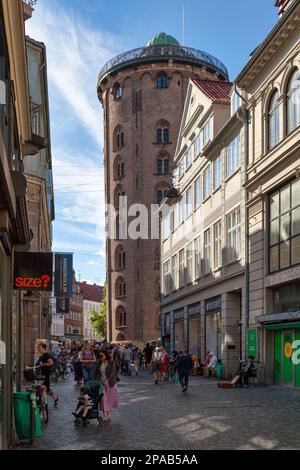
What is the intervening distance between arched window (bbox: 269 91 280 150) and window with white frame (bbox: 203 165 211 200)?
938 centimetres

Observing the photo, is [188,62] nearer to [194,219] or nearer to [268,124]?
[194,219]

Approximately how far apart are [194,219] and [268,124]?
13318 millimetres

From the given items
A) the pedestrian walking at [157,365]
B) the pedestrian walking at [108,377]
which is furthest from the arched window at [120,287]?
the pedestrian walking at [108,377]

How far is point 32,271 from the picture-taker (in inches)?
462

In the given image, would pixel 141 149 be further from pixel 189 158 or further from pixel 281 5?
pixel 281 5

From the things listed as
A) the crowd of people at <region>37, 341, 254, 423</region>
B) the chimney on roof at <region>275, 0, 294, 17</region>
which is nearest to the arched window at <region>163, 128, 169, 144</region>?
the crowd of people at <region>37, 341, 254, 423</region>

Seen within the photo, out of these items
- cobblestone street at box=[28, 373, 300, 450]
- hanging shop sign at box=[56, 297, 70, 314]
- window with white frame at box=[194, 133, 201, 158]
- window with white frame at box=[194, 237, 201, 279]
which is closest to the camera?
cobblestone street at box=[28, 373, 300, 450]

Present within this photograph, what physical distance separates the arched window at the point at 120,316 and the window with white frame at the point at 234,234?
3637 centimetres

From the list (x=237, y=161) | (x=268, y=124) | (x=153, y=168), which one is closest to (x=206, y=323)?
(x=237, y=161)

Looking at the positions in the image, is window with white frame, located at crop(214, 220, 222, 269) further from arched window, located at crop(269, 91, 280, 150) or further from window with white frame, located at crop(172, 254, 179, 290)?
window with white frame, located at crop(172, 254, 179, 290)

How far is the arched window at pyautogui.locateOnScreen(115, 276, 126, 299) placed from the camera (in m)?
66.1

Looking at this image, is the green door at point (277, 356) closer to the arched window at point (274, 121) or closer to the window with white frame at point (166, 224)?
the arched window at point (274, 121)

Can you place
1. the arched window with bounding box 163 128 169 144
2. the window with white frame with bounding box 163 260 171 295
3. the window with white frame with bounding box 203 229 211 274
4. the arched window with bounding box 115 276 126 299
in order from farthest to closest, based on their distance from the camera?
the arched window with bounding box 115 276 126 299 < the arched window with bounding box 163 128 169 144 < the window with white frame with bounding box 163 260 171 295 < the window with white frame with bounding box 203 229 211 274

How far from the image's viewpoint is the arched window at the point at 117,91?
6731 centimetres
